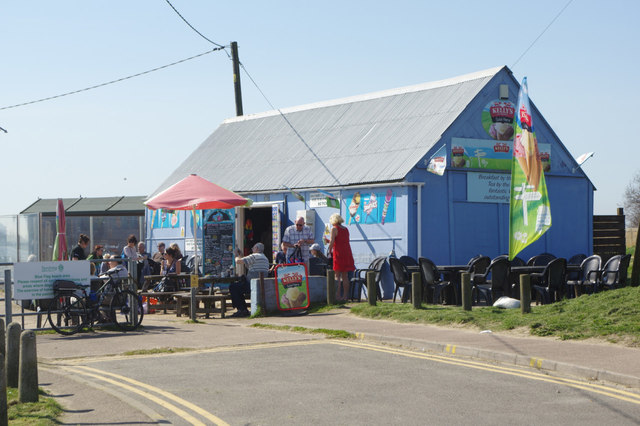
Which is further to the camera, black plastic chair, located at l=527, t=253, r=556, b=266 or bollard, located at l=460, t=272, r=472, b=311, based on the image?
black plastic chair, located at l=527, t=253, r=556, b=266

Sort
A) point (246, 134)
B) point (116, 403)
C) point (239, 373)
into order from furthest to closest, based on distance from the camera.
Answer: point (246, 134) < point (239, 373) < point (116, 403)

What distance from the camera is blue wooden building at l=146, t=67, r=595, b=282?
71.9 feet

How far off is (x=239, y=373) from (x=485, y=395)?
321 centimetres

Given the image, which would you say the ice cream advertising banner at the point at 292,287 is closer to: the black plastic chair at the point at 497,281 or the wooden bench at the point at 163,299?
the wooden bench at the point at 163,299

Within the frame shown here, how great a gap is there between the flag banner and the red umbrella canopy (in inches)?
180

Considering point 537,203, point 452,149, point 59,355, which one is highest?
point 452,149

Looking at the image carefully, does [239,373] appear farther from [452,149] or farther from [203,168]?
[203,168]

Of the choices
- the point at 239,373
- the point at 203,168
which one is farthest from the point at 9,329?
the point at 203,168

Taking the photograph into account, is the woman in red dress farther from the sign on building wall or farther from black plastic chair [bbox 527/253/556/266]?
black plastic chair [bbox 527/253/556/266]

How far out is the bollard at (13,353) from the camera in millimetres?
9231

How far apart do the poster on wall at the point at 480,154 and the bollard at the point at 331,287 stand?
5361mm

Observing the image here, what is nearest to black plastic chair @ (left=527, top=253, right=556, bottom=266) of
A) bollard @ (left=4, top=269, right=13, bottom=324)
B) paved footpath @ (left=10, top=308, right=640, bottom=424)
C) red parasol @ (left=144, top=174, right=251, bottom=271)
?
paved footpath @ (left=10, top=308, right=640, bottom=424)

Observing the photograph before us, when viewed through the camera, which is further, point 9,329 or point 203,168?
point 203,168

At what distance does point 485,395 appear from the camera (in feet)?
29.8
